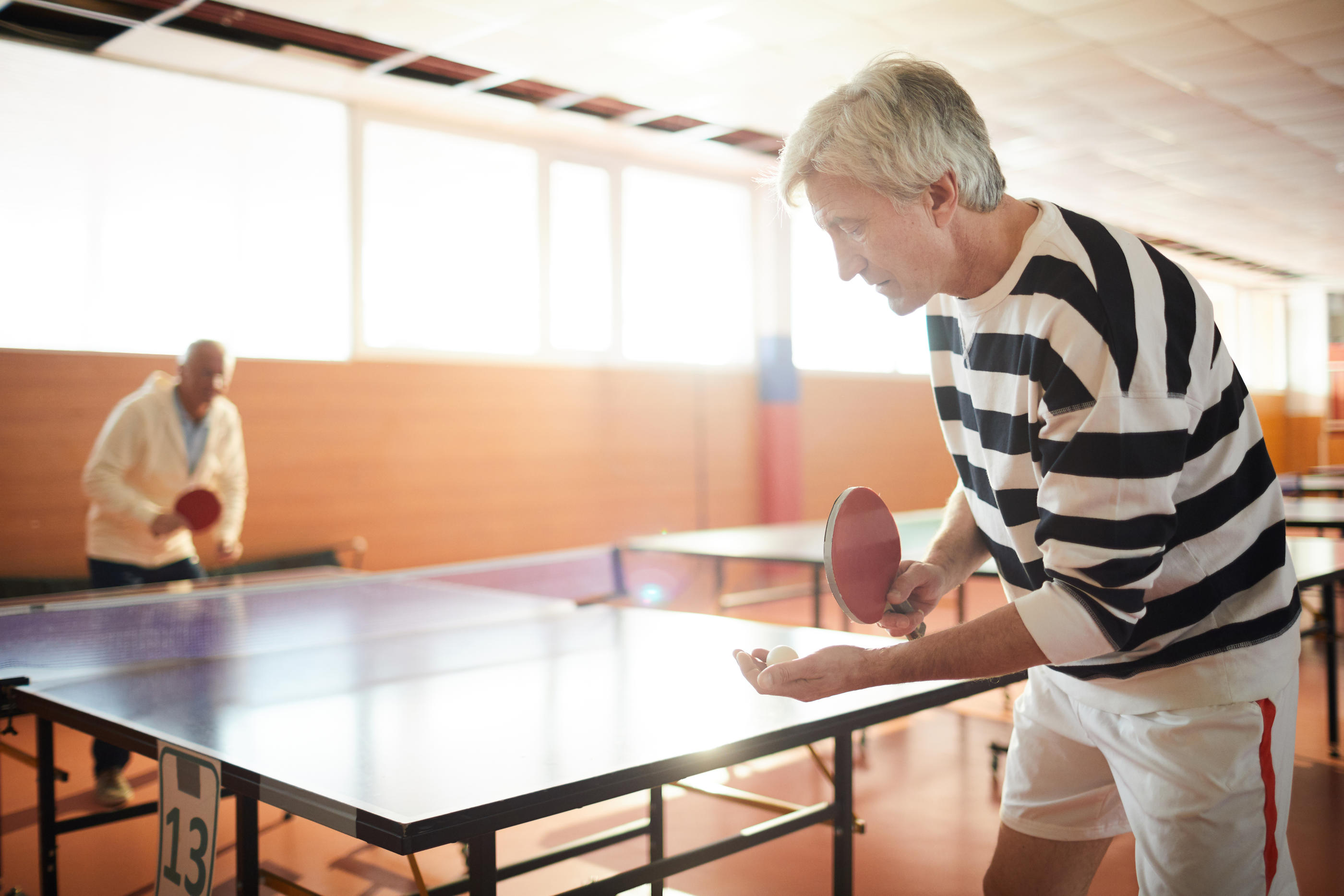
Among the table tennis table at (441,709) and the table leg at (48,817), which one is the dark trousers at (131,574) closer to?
the table tennis table at (441,709)

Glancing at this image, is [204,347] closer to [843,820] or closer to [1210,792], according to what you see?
[843,820]

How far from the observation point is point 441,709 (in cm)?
167

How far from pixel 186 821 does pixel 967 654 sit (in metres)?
1.03

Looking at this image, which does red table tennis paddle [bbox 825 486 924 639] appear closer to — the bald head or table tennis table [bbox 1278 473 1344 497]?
the bald head

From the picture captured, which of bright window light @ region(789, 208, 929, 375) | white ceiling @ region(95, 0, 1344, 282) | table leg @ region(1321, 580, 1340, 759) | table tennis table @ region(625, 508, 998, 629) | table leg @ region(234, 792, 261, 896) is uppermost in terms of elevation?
white ceiling @ region(95, 0, 1344, 282)

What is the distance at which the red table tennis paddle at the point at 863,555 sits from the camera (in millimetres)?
1264

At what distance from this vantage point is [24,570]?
16.4ft

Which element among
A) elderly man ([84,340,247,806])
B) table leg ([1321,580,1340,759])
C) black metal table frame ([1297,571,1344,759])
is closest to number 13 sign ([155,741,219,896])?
elderly man ([84,340,247,806])

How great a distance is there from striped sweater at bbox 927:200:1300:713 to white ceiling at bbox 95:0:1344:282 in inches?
116

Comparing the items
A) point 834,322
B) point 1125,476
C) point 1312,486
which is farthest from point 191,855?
point 834,322

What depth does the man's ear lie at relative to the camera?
3.88 ft

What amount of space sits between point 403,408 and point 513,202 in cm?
162

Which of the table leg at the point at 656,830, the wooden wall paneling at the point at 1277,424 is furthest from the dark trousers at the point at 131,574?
the wooden wall paneling at the point at 1277,424

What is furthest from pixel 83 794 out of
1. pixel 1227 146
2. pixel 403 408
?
pixel 1227 146
